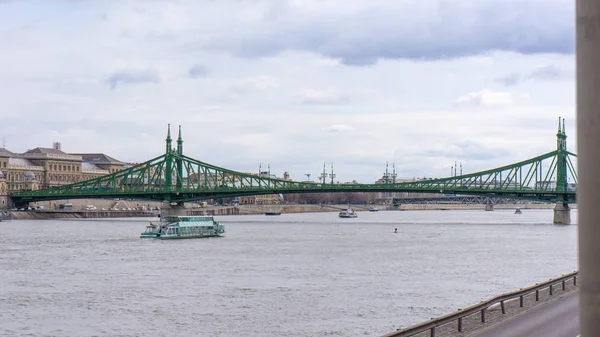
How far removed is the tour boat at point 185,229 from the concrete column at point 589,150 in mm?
103660

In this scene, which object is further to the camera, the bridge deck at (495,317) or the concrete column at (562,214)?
the concrete column at (562,214)

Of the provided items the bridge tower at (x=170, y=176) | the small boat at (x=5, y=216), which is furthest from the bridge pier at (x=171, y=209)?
the small boat at (x=5, y=216)

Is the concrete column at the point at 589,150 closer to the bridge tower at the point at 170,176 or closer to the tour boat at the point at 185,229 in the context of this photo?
the tour boat at the point at 185,229

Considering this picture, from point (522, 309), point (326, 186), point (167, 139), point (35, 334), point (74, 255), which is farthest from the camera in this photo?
point (167, 139)

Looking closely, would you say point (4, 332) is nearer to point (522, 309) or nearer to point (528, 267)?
point (522, 309)

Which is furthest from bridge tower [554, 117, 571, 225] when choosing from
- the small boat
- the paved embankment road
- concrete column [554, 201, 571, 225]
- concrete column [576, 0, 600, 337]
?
concrete column [576, 0, 600, 337]

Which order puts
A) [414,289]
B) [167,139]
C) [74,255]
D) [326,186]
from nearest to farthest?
[414,289] → [74,255] → [326,186] → [167,139]

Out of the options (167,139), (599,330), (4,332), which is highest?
(167,139)

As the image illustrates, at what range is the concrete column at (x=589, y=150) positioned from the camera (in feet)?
12.3

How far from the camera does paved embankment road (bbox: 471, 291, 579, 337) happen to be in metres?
22.7

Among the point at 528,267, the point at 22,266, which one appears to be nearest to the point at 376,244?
the point at 528,267

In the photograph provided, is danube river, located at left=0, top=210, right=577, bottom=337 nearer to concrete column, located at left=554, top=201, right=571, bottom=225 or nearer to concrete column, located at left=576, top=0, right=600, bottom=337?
concrete column, located at left=576, top=0, right=600, bottom=337

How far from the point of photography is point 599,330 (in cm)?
381

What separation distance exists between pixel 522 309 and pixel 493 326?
13.5 feet
